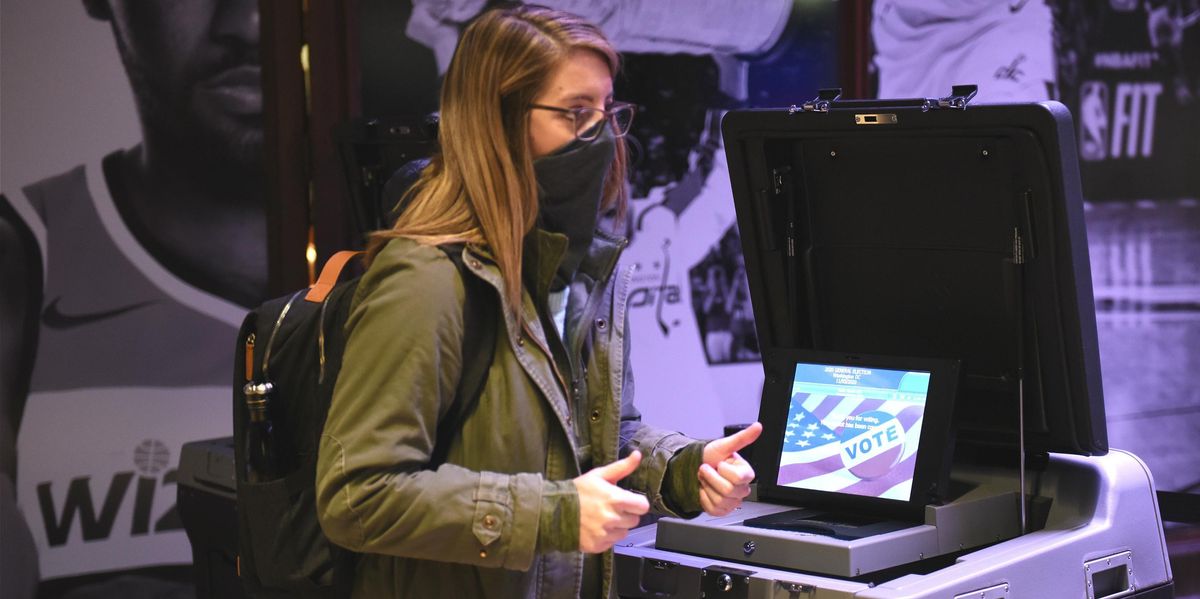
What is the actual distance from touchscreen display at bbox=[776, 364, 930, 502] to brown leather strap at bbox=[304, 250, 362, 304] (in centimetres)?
95

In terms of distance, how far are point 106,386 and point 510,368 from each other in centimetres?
257

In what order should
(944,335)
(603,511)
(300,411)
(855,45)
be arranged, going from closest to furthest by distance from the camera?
(603,511) → (300,411) → (944,335) → (855,45)

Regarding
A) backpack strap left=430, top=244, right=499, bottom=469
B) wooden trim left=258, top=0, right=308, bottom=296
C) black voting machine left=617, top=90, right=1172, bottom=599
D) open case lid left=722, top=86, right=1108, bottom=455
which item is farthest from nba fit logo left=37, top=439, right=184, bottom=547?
backpack strap left=430, top=244, right=499, bottom=469

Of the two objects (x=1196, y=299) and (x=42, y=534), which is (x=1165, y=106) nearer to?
(x=1196, y=299)

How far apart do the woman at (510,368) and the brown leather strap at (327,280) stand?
12 cm

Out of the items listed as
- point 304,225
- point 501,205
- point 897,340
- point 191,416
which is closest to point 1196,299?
point 897,340

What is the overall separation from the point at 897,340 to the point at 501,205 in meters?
1.14

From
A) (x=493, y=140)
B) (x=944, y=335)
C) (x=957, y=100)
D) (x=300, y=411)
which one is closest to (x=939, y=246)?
(x=944, y=335)

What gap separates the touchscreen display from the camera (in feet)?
7.53

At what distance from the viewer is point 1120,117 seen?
15.4 feet

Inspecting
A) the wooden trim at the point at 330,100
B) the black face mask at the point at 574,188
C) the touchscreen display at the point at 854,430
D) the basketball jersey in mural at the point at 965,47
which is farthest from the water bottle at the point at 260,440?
the basketball jersey in mural at the point at 965,47

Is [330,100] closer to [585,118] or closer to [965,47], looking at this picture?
[965,47]

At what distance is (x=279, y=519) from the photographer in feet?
5.70

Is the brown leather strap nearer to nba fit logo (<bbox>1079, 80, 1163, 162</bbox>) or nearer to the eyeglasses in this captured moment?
the eyeglasses
